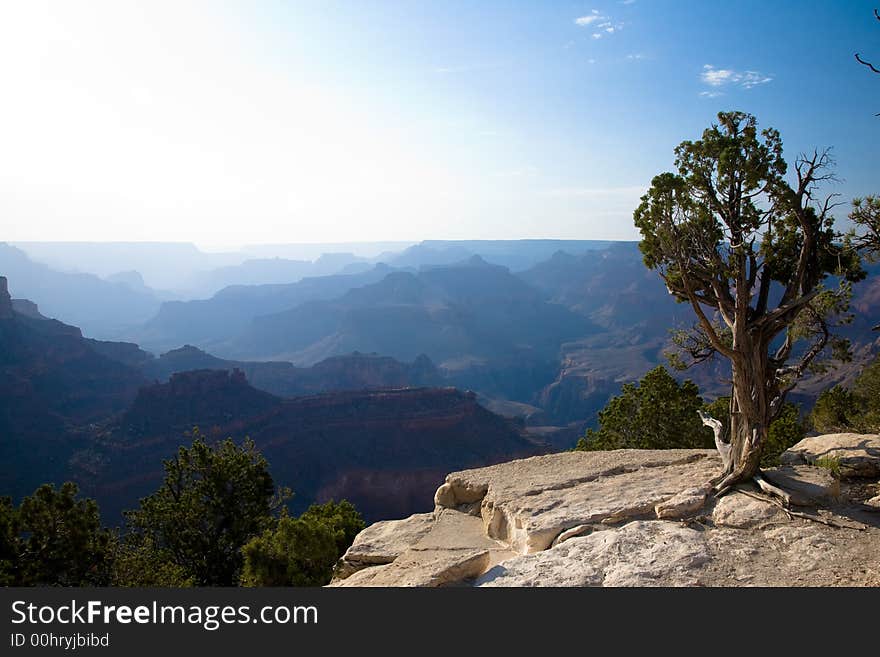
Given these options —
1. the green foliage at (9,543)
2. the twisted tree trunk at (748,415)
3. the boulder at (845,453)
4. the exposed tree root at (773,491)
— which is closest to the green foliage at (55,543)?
the green foliage at (9,543)

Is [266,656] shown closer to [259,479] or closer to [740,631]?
[740,631]

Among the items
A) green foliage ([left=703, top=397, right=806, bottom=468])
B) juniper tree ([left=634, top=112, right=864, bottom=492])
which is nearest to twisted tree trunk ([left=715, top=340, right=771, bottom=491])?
juniper tree ([left=634, top=112, right=864, bottom=492])

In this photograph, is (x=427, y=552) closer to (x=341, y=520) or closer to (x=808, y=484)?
(x=808, y=484)

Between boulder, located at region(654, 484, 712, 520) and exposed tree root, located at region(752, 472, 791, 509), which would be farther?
boulder, located at region(654, 484, 712, 520)

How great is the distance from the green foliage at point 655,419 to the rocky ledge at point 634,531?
27.7 ft

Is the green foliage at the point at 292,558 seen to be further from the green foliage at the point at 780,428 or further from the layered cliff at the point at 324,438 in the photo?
the layered cliff at the point at 324,438

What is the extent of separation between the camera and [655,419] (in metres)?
25.8

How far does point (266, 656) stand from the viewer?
7.50m

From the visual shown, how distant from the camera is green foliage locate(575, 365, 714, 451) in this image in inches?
987

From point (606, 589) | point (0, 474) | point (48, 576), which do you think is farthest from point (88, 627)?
point (0, 474)

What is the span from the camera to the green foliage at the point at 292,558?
52.1 feet

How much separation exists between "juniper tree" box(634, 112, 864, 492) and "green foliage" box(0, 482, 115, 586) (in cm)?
1955

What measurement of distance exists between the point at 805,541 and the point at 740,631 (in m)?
3.76

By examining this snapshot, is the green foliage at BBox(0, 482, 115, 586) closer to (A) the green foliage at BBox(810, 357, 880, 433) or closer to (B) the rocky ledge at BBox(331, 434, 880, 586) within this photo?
(B) the rocky ledge at BBox(331, 434, 880, 586)
